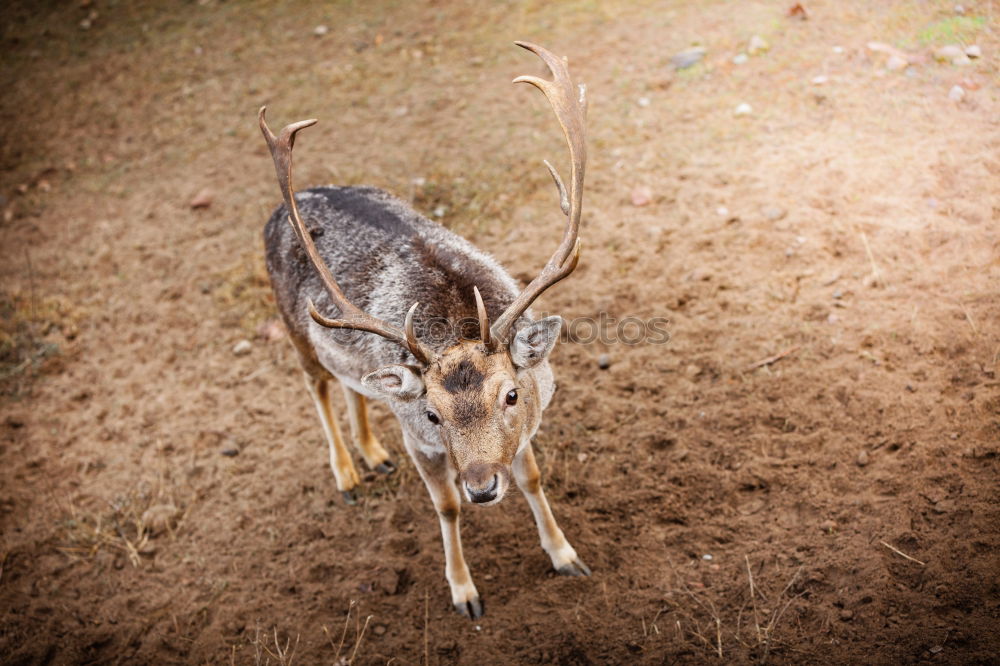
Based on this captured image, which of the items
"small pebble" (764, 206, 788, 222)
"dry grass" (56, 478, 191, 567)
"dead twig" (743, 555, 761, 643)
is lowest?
"dry grass" (56, 478, 191, 567)

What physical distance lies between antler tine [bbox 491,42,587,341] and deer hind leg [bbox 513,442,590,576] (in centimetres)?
112

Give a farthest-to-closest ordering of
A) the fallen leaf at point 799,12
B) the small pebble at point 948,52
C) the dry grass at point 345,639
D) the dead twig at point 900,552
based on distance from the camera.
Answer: the fallen leaf at point 799,12
the small pebble at point 948,52
the dry grass at point 345,639
the dead twig at point 900,552

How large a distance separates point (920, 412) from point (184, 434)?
18.3ft

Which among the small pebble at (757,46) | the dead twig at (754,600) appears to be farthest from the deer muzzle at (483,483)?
the small pebble at (757,46)

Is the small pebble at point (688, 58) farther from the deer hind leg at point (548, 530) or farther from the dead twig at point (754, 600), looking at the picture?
the dead twig at point (754, 600)

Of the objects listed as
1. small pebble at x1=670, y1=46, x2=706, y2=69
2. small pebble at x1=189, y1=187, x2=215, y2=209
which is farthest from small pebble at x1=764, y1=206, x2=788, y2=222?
small pebble at x1=189, y1=187, x2=215, y2=209

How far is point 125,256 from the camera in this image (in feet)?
A: 27.1

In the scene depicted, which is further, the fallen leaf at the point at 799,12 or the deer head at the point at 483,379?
the fallen leaf at the point at 799,12

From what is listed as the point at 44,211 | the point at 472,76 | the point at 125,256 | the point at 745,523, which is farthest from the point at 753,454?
the point at 44,211

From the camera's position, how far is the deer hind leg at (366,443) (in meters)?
5.75

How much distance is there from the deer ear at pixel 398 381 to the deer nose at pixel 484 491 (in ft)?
1.96

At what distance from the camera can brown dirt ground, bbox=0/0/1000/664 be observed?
4438mm

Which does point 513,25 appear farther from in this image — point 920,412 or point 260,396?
point 920,412

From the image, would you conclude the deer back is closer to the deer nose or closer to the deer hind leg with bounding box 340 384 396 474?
the deer hind leg with bounding box 340 384 396 474
